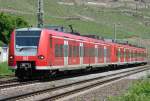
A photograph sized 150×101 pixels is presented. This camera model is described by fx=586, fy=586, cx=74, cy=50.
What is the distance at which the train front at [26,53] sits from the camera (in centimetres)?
3022

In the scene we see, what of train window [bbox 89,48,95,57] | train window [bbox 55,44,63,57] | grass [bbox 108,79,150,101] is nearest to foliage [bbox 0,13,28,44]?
train window [bbox 89,48,95,57]

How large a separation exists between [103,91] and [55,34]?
705 centimetres

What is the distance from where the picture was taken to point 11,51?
30828 millimetres

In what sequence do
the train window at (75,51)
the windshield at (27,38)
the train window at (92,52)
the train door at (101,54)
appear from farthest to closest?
1. the train door at (101,54)
2. the train window at (92,52)
3. the train window at (75,51)
4. the windshield at (27,38)

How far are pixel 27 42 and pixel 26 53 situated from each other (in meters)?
0.65

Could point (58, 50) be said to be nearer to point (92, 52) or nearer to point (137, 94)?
point (92, 52)

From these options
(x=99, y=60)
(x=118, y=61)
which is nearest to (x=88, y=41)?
(x=99, y=60)

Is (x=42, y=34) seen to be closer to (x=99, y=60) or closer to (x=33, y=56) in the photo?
(x=33, y=56)

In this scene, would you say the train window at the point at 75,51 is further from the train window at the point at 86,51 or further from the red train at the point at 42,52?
the train window at the point at 86,51

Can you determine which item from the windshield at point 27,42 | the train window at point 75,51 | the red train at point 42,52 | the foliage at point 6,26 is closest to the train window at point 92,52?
the red train at point 42,52

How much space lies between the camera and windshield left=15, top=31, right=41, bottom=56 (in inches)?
1199

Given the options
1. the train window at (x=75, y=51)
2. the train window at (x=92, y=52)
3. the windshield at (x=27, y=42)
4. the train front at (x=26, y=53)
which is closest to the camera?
the train front at (x=26, y=53)

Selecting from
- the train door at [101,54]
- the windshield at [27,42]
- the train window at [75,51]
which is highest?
Result: the windshield at [27,42]

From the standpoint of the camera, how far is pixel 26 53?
3039 centimetres
